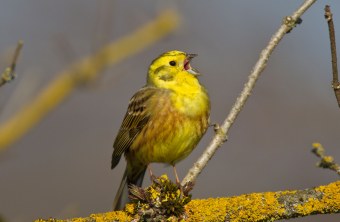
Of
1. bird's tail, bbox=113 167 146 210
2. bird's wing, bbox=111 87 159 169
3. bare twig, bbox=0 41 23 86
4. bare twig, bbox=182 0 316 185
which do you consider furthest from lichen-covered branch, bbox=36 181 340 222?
bird's wing, bbox=111 87 159 169

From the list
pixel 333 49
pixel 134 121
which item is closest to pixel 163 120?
pixel 134 121

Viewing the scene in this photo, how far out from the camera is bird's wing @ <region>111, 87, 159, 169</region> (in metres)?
3.92

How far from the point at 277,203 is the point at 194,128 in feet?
4.56

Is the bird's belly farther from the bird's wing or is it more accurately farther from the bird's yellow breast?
the bird's wing

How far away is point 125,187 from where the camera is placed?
3.73 m

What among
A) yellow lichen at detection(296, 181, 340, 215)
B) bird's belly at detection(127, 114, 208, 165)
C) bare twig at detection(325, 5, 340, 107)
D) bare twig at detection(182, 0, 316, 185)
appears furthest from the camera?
bird's belly at detection(127, 114, 208, 165)

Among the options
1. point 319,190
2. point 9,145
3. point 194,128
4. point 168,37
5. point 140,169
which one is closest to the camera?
point 9,145

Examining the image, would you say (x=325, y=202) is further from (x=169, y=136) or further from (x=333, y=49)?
(x=169, y=136)

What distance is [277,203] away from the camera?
2309 mm

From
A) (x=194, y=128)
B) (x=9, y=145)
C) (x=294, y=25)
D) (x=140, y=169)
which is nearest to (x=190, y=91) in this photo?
(x=194, y=128)

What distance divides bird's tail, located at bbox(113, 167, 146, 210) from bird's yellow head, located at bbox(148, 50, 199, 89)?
613 millimetres

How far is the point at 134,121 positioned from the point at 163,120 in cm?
31

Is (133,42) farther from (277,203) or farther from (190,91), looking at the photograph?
(277,203)

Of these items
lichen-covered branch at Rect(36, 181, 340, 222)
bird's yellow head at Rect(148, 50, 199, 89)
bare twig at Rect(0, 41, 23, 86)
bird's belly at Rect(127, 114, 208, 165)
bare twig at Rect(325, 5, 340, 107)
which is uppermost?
bird's yellow head at Rect(148, 50, 199, 89)
